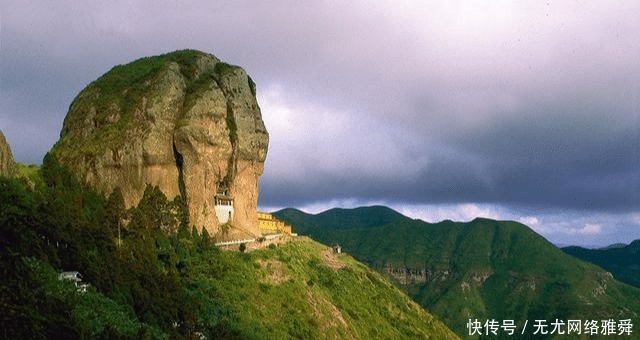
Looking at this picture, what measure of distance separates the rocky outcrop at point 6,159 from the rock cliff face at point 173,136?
1018 cm

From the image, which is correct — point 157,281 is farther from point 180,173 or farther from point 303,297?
point 303,297

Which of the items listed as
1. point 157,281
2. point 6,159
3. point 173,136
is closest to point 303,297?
point 157,281

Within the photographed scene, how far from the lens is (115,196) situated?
232ft

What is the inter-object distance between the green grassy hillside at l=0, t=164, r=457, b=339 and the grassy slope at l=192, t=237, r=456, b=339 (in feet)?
0.58

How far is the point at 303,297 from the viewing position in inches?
3041

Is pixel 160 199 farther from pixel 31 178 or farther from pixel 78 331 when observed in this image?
pixel 78 331

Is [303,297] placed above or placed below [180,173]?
below

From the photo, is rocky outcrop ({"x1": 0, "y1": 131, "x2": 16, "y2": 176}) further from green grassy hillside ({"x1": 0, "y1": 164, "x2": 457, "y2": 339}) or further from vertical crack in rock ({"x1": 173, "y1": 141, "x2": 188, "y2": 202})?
vertical crack in rock ({"x1": 173, "y1": 141, "x2": 188, "y2": 202})

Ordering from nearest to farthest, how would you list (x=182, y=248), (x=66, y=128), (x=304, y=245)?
(x=182, y=248), (x=66, y=128), (x=304, y=245)

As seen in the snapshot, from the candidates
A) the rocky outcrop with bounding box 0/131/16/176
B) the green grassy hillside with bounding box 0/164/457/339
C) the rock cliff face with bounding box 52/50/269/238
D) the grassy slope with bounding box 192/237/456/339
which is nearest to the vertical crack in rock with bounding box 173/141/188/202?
the rock cliff face with bounding box 52/50/269/238

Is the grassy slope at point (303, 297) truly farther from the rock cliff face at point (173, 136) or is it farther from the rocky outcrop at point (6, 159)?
the rocky outcrop at point (6, 159)

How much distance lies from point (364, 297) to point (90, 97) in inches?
1863

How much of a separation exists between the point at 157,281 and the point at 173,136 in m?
27.8

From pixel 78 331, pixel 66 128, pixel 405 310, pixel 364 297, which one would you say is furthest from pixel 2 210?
pixel 405 310
